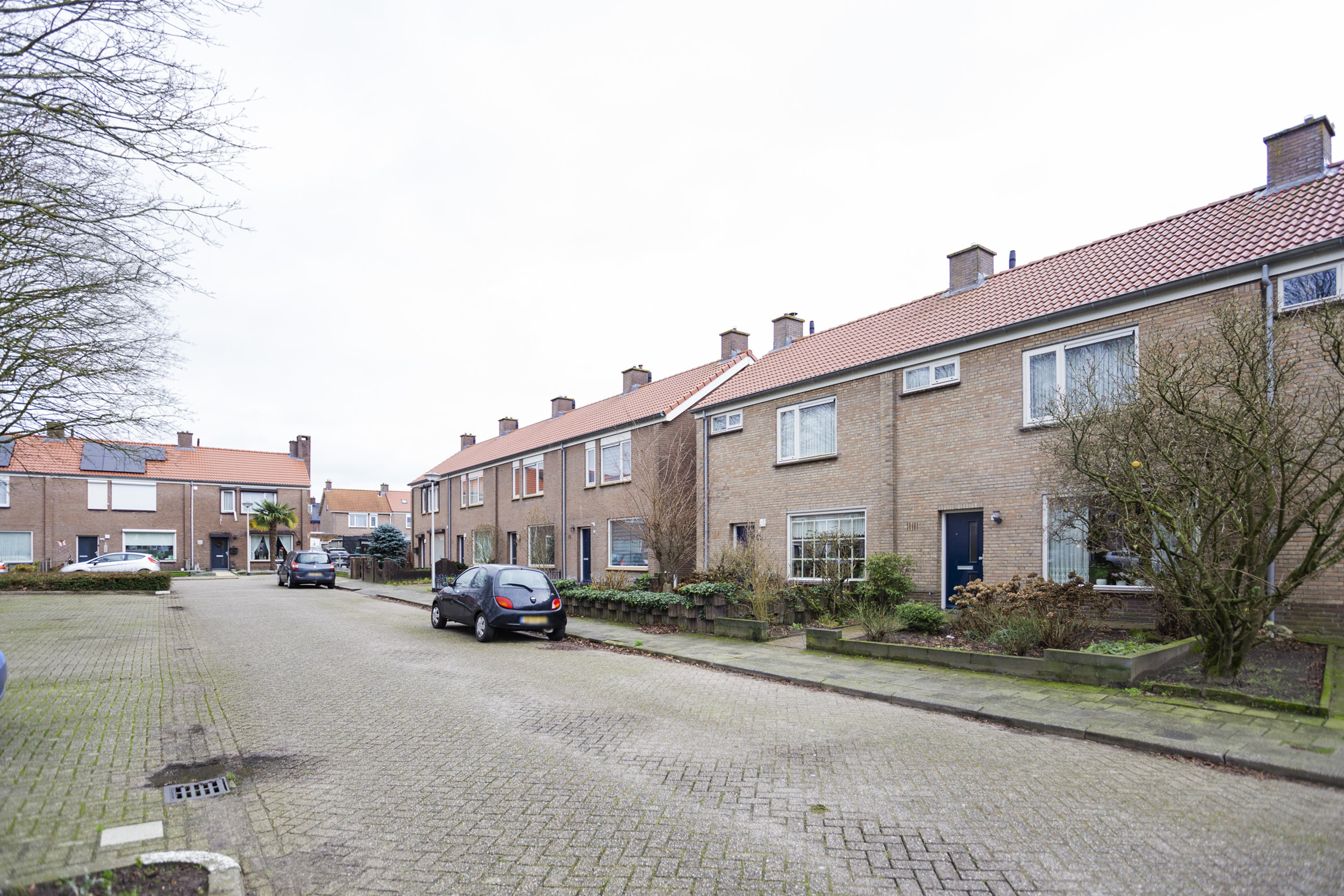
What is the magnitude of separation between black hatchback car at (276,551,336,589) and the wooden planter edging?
84.5 ft

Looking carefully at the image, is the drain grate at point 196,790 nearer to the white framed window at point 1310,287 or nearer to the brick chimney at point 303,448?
the white framed window at point 1310,287

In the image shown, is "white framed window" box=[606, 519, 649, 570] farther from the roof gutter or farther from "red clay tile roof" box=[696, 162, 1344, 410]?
the roof gutter

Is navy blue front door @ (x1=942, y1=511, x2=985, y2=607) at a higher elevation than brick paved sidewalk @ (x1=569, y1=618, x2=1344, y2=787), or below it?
higher

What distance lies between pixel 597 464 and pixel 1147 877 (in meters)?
23.7

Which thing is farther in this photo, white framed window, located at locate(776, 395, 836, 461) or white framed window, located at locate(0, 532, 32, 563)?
white framed window, located at locate(0, 532, 32, 563)

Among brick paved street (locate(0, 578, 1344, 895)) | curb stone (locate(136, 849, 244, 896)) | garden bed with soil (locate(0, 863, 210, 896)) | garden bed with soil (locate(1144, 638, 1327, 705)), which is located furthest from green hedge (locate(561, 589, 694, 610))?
garden bed with soil (locate(0, 863, 210, 896))

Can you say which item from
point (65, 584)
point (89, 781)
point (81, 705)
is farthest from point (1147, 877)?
point (65, 584)

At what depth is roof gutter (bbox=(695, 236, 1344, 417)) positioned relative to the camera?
34.4 feet

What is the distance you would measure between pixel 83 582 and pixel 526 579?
21271 mm

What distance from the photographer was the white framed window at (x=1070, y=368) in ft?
39.9

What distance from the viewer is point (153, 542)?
44156 mm

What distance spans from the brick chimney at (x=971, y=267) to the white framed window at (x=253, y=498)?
43293 millimetres

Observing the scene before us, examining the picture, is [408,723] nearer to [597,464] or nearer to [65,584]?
[597,464]

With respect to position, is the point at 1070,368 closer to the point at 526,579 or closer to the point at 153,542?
the point at 526,579
